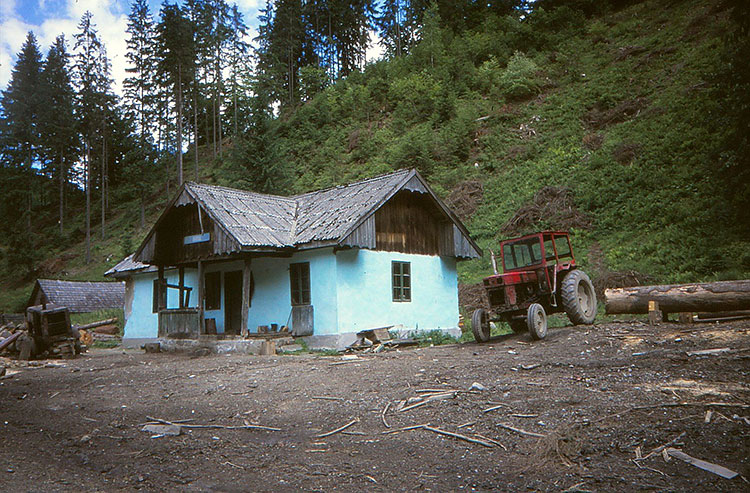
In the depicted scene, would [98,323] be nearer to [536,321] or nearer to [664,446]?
[536,321]

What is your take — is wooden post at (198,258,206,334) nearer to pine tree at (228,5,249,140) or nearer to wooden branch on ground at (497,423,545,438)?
wooden branch on ground at (497,423,545,438)

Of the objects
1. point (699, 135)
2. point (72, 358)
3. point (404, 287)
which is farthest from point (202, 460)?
point (699, 135)

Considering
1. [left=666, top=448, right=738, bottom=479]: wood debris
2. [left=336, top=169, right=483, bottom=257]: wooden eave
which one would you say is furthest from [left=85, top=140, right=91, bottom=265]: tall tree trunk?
[left=666, top=448, right=738, bottom=479]: wood debris

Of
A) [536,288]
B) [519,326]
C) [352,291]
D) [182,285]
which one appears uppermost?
[182,285]

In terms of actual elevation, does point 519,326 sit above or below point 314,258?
below

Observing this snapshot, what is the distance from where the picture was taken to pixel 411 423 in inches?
246

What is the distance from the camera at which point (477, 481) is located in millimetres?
4324

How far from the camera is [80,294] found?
105 ft

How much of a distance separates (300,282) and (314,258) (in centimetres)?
98

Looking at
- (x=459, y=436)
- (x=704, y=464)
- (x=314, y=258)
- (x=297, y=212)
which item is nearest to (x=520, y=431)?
(x=459, y=436)

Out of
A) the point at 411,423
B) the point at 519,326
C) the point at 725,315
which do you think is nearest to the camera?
the point at 411,423

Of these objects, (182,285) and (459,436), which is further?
(182,285)

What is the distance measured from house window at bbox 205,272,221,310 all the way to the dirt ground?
785cm

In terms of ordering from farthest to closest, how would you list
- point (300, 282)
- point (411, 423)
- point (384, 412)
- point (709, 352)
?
point (300, 282) < point (709, 352) < point (384, 412) < point (411, 423)
